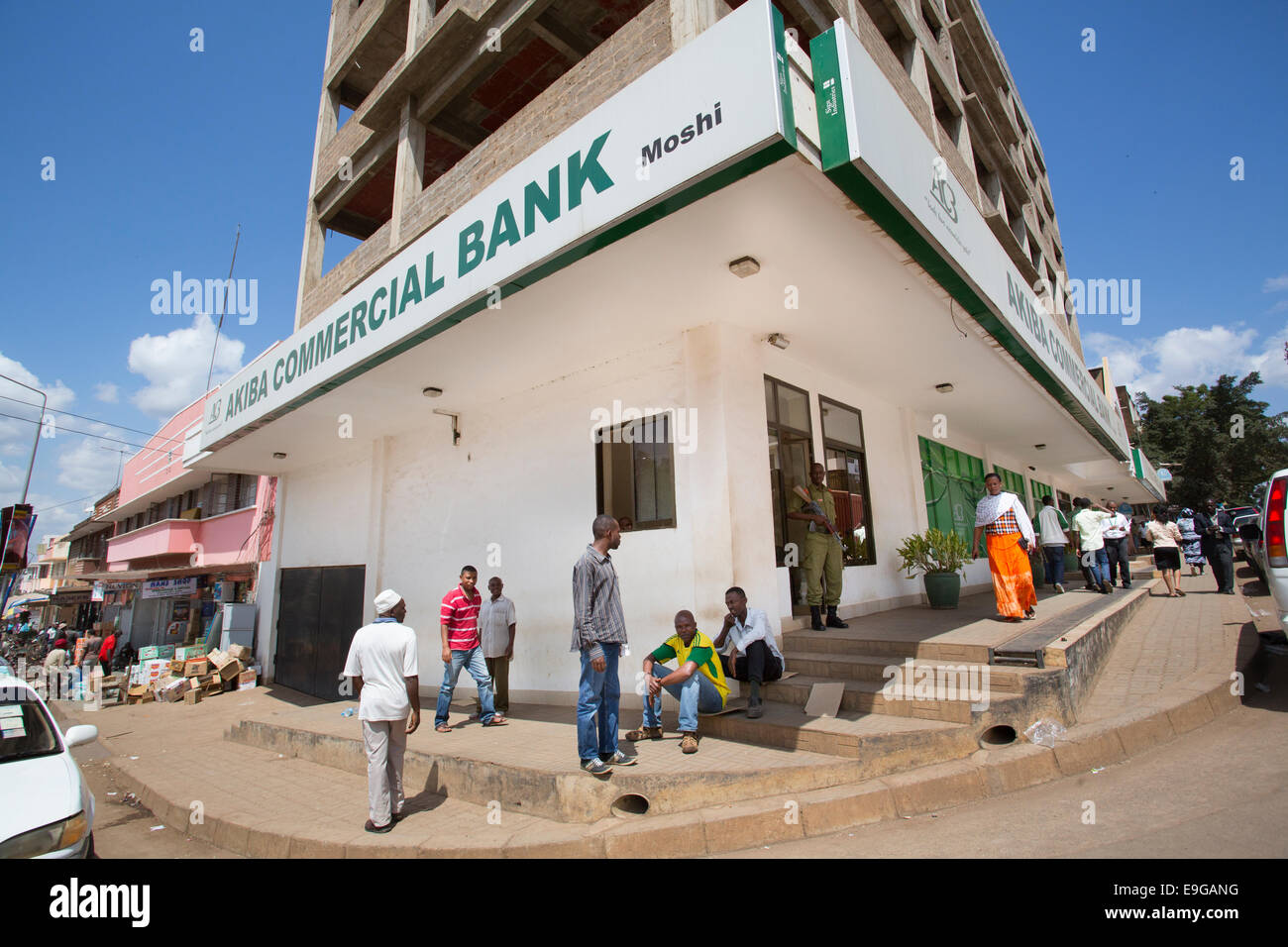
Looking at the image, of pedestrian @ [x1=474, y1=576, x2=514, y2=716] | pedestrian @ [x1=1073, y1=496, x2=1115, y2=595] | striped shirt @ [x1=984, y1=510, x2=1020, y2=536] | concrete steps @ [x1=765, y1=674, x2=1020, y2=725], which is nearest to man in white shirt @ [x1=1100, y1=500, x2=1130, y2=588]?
pedestrian @ [x1=1073, y1=496, x2=1115, y2=595]

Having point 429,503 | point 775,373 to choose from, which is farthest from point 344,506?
point 775,373

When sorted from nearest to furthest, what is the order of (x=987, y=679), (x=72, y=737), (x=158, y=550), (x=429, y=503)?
(x=72, y=737) < (x=987, y=679) < (x=429, y=503) < (x=158, y=550)

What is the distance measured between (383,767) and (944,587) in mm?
7122

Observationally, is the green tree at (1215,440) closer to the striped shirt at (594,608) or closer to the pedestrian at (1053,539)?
the pedestrian at (1053,539)

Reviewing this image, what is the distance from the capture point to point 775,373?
7039 millimetres

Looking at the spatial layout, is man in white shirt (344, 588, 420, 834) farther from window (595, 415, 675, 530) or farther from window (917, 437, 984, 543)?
window (917, 437, 984, 543)

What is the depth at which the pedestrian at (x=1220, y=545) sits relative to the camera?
10.3 meters

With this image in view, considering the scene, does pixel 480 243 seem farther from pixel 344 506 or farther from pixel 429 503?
pixel 344 506

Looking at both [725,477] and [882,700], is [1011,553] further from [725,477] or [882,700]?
[725,477]

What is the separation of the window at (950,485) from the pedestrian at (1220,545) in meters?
3.58

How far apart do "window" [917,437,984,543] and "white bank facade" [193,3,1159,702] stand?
117 millimetres

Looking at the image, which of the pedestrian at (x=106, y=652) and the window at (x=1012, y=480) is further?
the pedestrian at (x=106, y=652)

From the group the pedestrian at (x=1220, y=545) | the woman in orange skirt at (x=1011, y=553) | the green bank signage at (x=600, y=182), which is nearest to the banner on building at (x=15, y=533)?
the green bank signage at (x=600, y=182)
